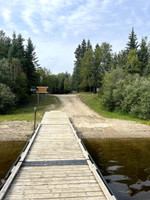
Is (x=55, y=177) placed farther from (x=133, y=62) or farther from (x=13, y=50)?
(x=133, y=62)

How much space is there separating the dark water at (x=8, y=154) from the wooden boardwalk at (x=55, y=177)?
54.7 inches

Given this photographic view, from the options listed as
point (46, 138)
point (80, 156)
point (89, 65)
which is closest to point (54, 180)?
point (80, 156)

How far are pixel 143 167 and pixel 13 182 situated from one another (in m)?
6.51

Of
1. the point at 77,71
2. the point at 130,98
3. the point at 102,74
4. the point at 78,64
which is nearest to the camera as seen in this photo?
the point at 130,98

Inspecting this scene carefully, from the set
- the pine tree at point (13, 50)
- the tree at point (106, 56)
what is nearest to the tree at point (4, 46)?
the pine tree at point (13, 50)

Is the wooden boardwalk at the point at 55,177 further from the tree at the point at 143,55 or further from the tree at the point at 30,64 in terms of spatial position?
the tree at the point at 143,55

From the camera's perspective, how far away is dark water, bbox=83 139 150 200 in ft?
21.8

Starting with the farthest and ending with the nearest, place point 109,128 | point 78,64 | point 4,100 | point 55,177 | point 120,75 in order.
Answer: point 78,64 → point 120,75 → point 4,100 → point 109,128 → point 55,177

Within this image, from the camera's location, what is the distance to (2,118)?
1853 centimetres

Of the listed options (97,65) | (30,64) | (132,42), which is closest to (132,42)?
(132,42)

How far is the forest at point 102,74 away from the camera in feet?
68.4

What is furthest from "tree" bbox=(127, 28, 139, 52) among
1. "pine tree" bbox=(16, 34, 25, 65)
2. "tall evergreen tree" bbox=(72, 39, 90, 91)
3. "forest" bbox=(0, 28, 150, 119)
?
"pine tree" bbox=(16, 34, 25, 65)

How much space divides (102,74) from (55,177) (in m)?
36.7

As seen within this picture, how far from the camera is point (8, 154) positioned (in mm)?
10086
